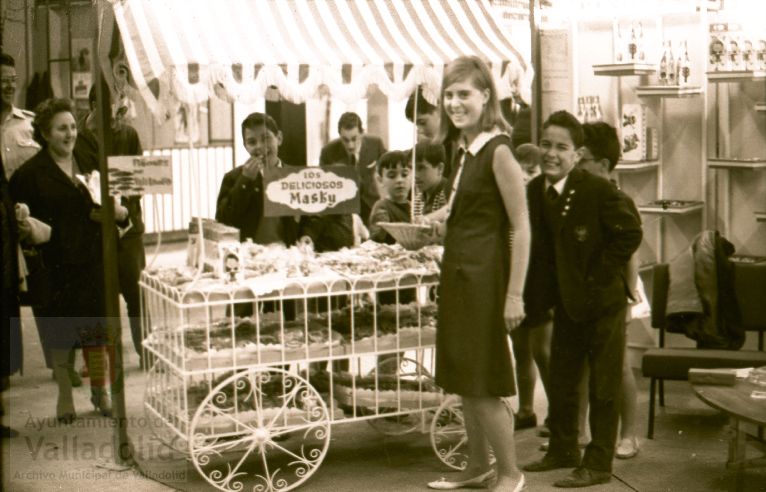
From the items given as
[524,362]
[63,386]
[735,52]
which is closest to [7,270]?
[63,386]

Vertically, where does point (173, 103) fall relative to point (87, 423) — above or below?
above

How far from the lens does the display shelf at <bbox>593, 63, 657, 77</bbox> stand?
258 inches

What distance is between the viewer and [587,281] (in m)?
4.66

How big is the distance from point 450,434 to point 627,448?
35.1 inches

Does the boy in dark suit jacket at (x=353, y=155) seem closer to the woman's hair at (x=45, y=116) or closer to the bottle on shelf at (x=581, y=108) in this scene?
the bottle on shelf at (x=581, y=108)

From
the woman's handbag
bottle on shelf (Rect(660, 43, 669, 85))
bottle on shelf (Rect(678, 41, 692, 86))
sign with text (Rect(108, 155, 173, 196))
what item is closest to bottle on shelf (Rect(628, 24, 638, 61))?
bottle on shelf (Rect(660, 43, 669, 85))

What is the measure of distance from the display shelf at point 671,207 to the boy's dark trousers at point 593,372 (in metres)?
2.06

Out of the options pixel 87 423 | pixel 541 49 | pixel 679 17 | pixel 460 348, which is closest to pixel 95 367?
pixel 87 423

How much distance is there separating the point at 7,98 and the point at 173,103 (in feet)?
3.74

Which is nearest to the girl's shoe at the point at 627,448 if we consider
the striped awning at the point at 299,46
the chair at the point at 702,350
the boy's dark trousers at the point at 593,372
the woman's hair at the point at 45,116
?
the chair at the point at 702,350

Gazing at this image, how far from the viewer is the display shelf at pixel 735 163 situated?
20.9 feet

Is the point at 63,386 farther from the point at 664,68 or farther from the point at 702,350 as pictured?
the point at 664,68

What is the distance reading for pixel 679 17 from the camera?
263 inches

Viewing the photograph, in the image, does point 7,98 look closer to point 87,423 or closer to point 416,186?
point 87,423
